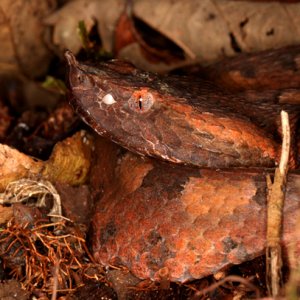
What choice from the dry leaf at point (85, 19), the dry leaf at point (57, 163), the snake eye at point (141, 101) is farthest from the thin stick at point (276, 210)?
the dry leaf at point (85, 19)

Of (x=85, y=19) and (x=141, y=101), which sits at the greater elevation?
(x=85, y=19)

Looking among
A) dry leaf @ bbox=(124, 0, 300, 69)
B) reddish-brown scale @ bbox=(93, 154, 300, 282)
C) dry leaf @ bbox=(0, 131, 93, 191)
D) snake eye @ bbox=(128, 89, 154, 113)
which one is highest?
dry leaf @ bbox=(124, 0, 300, 69)

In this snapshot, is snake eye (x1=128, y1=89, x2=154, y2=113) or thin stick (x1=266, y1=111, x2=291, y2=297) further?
snake eye (x1=128, y1=89, x2=154, y2=113)

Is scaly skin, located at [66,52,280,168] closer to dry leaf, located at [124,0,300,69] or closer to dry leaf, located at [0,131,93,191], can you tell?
dry leaf, located at [0,131,93,191]

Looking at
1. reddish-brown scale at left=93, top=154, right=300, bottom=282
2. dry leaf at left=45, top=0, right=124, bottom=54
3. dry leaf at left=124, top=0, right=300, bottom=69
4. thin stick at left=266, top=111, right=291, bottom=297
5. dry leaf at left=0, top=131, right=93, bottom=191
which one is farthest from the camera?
dry leaf at left=45, top=0, right=124, bottom=54

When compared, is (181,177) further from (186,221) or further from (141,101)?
(141,101)

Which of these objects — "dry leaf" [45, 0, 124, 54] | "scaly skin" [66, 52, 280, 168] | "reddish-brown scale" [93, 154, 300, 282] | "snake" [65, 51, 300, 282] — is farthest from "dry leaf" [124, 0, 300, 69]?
"reddish-brown scale" [93, 154, 300, 282]

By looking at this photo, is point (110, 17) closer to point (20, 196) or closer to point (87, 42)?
point (87, 42)

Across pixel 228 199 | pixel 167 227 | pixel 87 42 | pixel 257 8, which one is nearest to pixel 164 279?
pixel 167 227

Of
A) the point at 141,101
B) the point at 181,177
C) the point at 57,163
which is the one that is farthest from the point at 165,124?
the point at 57,163
